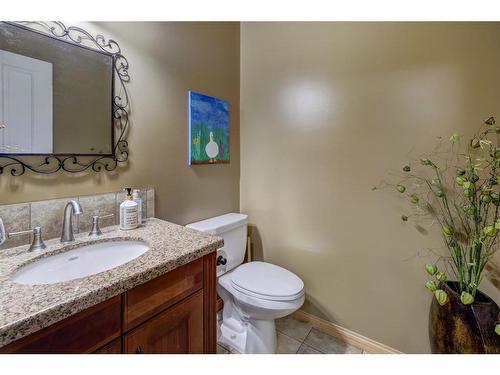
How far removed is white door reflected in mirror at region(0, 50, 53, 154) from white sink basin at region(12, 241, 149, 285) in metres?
0.43

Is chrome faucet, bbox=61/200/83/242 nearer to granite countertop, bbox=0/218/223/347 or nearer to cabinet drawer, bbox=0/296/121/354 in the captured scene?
granite countertop, bbox=0/218/223/347

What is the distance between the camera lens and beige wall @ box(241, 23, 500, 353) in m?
1.17

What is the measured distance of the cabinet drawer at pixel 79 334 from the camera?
0.50 m

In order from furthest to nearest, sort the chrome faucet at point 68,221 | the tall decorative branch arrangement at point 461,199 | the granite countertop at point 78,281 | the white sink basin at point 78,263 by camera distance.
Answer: the tall decorative branch arrangement at point 461,199
the chrome faucet at point 68,221
the white sink basin at point 78,263
the granite countertop at point 78,281

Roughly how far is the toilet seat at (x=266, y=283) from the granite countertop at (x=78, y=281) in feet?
1.70

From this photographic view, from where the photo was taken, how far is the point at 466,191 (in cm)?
97

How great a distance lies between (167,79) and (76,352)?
1296 mm

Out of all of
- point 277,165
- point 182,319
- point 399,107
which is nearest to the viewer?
point 182,319

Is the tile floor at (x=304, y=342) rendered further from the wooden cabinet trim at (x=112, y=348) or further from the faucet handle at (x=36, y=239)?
the faucet handle at (x=36, y=239)

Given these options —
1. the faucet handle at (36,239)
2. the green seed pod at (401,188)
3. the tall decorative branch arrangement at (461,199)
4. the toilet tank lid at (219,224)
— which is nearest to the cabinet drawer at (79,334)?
the faucet handle at (36,239)

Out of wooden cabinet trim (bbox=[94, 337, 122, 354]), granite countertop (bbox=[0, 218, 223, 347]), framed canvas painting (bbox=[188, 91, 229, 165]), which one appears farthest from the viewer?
framed canvas painting (bbox=[188, 91, 229, 165])

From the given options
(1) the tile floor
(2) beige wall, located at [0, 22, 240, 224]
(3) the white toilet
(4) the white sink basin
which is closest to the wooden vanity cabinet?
(4) the white sink basin
